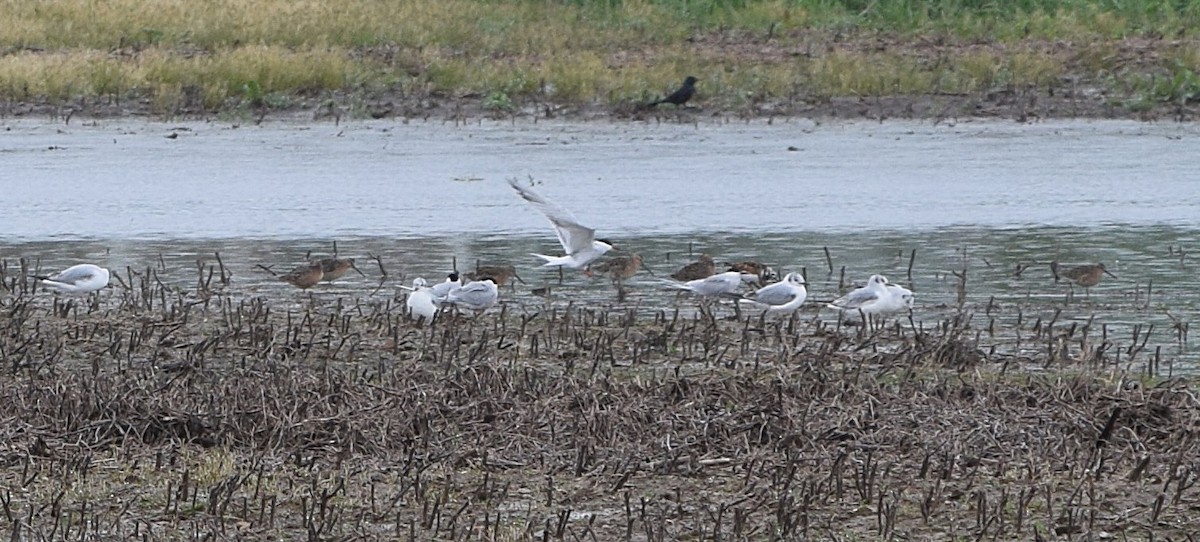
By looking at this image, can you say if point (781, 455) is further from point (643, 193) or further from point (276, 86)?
point (276, 86)

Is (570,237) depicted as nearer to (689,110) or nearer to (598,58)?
(689,110)

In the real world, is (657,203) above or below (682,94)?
below

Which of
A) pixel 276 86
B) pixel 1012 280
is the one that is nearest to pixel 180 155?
pixel 276 86

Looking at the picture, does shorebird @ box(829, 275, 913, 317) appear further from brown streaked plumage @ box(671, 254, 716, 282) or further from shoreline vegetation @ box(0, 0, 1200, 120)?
shoreline vegetation @ box(0, 0, 1200, 120)

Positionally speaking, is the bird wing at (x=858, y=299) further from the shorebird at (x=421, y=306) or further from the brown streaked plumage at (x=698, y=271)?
the shorebird at (x=421, y=306)

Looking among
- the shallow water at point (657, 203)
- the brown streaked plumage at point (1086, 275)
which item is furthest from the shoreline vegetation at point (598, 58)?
the brown streaked plumage at point (1086, 275)

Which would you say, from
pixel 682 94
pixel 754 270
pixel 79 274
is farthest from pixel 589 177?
pixel 79 274

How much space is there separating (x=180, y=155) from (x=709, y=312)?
9772 millimetres

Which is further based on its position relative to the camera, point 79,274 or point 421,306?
point 79,274

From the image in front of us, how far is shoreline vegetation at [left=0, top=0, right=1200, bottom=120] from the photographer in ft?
70.9

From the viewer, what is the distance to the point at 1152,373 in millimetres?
7805

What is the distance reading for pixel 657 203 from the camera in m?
14.9

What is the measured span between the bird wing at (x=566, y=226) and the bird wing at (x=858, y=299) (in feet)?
5.82

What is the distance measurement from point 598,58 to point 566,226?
1368 cm
